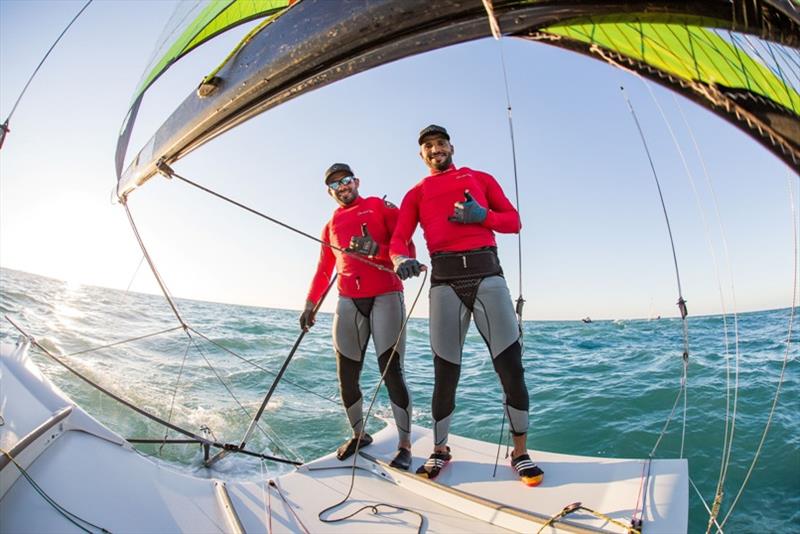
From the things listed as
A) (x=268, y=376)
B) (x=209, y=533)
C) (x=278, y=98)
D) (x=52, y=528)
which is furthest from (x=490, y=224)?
(x=268, y=376)

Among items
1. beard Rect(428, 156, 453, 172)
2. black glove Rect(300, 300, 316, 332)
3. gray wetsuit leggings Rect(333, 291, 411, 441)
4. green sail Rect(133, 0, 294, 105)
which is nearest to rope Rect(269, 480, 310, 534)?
gray wetsuit leggings Rect(333, 291, 411, 441)

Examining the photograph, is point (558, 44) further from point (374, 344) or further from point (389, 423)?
point (389, 423)

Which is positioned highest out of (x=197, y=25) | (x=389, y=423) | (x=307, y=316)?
(x=197, y=25)

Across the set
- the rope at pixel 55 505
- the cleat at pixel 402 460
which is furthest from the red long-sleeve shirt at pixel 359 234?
the rope at pixel 55 505

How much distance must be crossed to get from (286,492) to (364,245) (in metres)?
1.42

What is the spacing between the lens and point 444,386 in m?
1.96

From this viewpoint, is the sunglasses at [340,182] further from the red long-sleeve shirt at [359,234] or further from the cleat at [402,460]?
the cleat at [402,460]

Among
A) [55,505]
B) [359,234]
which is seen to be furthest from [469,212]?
[55,505]

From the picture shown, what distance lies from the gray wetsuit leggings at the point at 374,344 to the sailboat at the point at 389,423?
34cm

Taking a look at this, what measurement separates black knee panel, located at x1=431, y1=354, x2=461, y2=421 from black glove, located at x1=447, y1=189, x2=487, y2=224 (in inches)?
30.2

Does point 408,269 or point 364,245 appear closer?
point 408,269

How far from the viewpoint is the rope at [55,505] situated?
1.43m

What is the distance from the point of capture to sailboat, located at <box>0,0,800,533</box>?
63 cm

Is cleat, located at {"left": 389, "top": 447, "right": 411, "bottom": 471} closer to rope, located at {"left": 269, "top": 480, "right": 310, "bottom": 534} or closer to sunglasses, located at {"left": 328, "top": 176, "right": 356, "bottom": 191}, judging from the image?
rope, located at {"left": 269, "top": 480, "right": 310, "bottom": 534}
